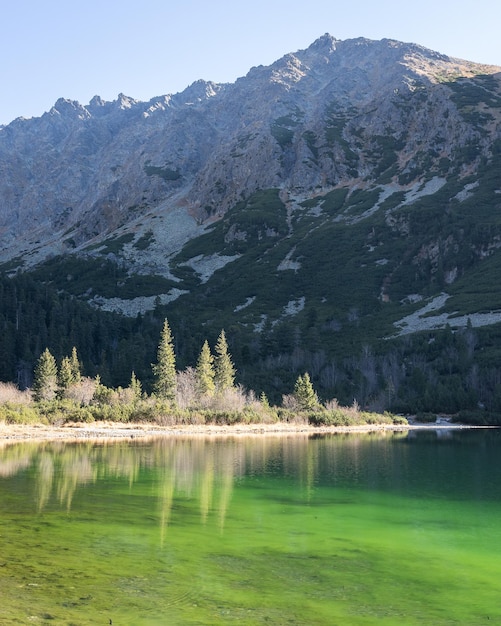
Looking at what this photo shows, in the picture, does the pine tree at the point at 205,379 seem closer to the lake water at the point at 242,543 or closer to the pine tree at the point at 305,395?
the pine tree at the point at 305,395

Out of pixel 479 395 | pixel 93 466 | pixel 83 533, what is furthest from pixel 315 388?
pixel 83 533

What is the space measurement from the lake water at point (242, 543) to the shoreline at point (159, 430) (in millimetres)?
16323

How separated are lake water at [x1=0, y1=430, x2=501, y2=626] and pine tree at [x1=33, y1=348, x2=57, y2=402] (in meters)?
43.5

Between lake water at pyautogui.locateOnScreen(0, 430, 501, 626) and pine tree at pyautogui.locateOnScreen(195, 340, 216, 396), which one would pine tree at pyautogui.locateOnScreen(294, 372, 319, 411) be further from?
lake water at pyautogui.locateOnScreen(0, 430, 501, 626)

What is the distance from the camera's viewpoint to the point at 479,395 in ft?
411

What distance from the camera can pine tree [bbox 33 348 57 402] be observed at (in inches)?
3647

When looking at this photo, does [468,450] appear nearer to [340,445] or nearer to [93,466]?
[340,445]

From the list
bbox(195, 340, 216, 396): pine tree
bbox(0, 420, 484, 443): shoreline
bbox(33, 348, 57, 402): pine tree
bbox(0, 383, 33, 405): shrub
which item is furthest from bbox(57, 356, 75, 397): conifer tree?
bbox(195, 340, 216, 396): pine tree

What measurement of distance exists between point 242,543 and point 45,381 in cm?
7446

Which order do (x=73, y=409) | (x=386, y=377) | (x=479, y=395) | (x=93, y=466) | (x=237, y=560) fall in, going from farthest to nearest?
(x=386, y=377)
(x=479, y=395)
(x=73, y=409)
(x=93, y=466)
(x=237, y=560)

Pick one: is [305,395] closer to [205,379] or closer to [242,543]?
[205,379]

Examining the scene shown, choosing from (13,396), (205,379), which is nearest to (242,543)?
(13,396)

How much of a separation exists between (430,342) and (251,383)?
149ft

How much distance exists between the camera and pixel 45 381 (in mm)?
93375
